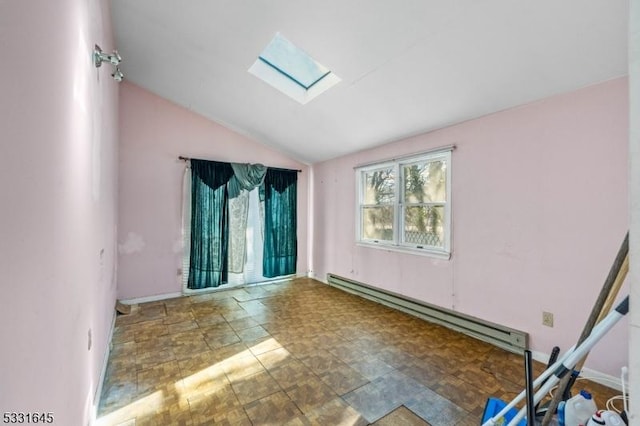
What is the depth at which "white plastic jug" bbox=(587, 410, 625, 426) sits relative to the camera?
91 centimetres

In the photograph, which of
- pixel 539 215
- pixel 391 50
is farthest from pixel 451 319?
pixel 391 50

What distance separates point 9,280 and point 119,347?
2497 millimetres

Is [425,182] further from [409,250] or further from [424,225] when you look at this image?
[409,250]

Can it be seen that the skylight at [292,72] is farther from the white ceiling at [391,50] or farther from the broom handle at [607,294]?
the broom handle at [607,294]

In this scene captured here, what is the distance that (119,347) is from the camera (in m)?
2.54

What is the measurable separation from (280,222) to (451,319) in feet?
10.1

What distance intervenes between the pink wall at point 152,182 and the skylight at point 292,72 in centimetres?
176

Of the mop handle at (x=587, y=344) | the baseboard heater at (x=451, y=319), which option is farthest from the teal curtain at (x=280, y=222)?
the mop handle at (x=587, y=344)

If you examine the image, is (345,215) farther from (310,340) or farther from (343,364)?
(343,364)

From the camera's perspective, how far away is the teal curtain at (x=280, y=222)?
483 cm

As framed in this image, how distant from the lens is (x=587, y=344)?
3.24ft

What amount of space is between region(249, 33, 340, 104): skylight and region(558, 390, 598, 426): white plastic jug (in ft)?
9.24

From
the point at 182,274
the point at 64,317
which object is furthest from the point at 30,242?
the point at 182,274

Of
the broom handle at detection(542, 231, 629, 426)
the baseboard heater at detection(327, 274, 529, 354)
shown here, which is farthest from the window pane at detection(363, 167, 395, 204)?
the broom handle at detection(542, 231, 629, 426)
